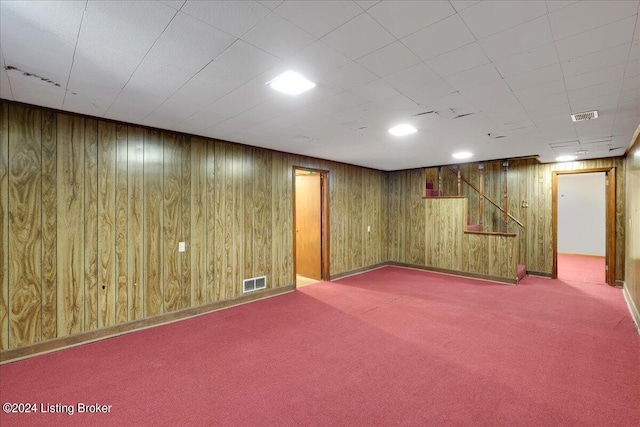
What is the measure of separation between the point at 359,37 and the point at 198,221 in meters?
3.27

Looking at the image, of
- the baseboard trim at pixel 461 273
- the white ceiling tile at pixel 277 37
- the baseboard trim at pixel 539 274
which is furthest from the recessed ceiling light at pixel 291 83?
the baseboard trim at pixel 539 274

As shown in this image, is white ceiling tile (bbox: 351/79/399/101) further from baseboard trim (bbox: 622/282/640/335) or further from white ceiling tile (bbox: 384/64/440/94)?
baseboard trim (bbox: 622/282/640/335)

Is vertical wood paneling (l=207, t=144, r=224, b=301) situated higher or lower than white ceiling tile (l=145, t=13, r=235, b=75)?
lower

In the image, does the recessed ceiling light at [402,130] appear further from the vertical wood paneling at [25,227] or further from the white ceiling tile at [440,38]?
the vertical wood paneling at [25,227]

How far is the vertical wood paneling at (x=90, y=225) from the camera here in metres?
3.24

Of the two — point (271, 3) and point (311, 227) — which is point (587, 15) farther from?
point (311, 227)

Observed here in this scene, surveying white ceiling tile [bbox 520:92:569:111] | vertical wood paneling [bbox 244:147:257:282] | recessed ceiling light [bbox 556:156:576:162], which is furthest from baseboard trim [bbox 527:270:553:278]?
vertical wood paneling [bbox 244:147:257:282]

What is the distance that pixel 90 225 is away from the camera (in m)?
3.27

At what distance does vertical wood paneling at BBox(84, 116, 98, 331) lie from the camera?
3242 mm

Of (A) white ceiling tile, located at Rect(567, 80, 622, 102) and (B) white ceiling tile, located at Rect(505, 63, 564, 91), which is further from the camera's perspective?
(A) white ceiling tile, located at Rect(567, 80, 622, 102)

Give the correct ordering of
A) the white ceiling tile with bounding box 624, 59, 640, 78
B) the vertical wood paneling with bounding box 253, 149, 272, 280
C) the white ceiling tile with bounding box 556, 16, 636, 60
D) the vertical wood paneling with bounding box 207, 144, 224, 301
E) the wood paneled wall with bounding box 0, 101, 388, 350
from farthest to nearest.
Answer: the vertical wood paneling with bounding box 253, 149, 272, 280
the vertical wood paneling with bounding box 207, 144, 224, 301
the wood paneled wall with bounding box 0, 101, 388, 350
the white ceiling tile with bounding box 624, 59, 640, 78
the white ceiling tile with bounding box 556, 16, 636, 60

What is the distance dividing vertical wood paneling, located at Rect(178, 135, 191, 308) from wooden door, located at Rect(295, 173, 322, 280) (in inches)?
106

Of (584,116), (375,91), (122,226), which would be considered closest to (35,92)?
(122,226)

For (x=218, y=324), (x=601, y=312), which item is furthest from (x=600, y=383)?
(x=218, y=324)
